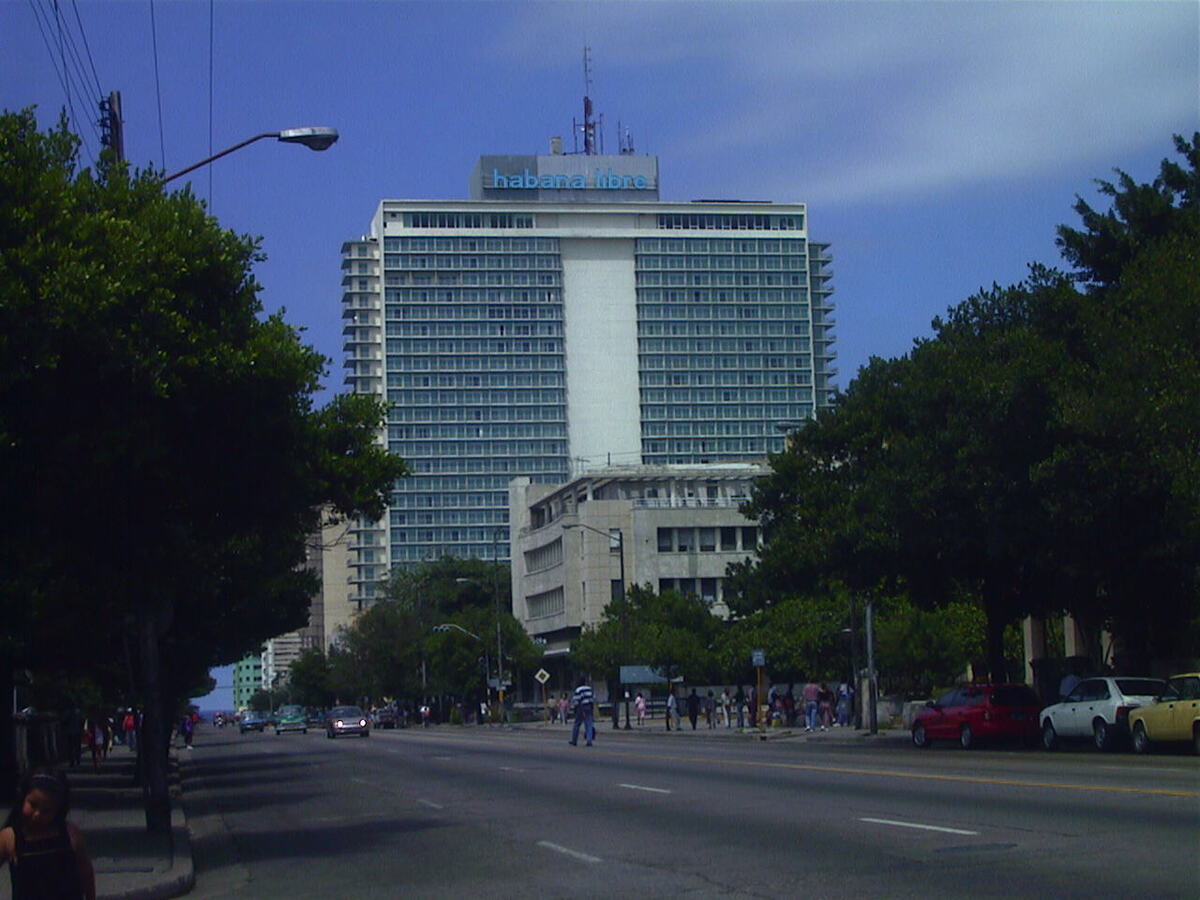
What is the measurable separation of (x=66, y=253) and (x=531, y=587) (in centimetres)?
10871

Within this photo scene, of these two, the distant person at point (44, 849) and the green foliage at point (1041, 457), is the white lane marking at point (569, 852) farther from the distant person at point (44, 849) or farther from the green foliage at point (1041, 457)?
the green foliage at point (1041, 457)

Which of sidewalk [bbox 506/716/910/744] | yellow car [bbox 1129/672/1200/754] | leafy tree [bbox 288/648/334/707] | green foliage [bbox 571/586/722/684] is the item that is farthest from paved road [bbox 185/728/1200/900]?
leafy tree [bbox 288/648/334/707]

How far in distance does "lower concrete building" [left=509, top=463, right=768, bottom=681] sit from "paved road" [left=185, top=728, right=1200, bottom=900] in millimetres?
77316

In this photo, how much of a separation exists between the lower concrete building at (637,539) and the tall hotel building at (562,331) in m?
Result: 63.2

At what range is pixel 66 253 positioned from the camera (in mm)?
15133

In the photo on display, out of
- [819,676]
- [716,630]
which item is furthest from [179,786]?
[716,630]

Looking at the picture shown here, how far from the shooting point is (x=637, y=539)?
108 m

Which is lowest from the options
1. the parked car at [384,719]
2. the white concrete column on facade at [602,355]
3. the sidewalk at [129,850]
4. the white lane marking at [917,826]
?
the parked car at [384,719]

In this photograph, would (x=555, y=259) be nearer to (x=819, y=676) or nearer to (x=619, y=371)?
(x=619, y=371)

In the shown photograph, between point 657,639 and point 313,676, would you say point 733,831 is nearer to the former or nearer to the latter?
point 657,639

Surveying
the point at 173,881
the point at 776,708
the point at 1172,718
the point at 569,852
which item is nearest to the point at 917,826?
the point at 569,852

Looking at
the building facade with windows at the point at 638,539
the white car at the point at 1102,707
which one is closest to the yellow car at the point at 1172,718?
the white car at the point at 1102,707

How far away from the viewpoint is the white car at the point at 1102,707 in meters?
30.5

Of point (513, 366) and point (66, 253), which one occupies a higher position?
point (513, 366)
